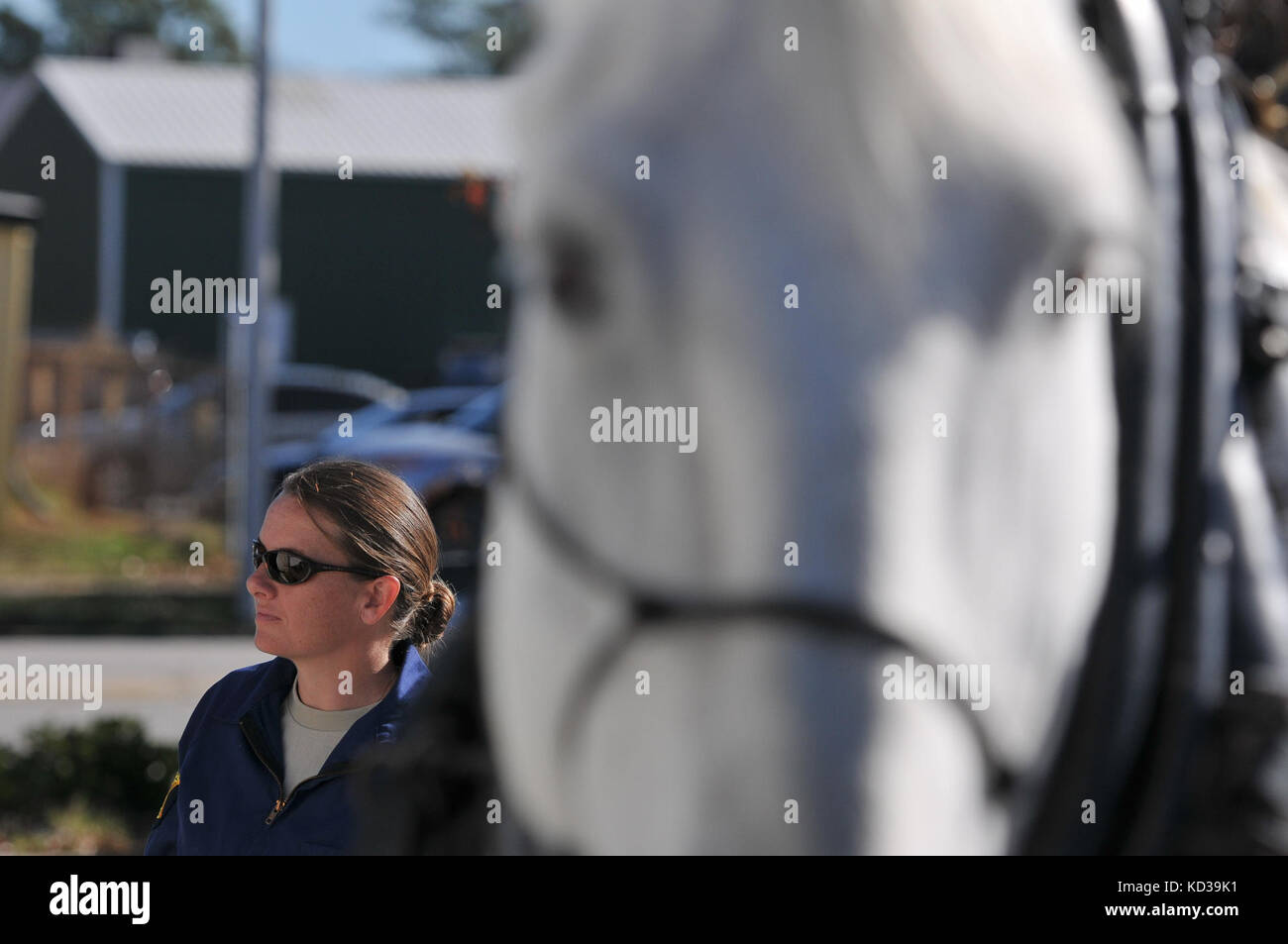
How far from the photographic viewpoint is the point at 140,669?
7465 millimetres

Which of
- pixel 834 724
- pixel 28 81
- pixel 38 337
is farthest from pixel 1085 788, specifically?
pixel 28 81

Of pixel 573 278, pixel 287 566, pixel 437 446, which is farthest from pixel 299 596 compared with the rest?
pixel 437 446

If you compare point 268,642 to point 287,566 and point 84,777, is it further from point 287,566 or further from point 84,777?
point 84,777

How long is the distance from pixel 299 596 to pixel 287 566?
0.12 feet

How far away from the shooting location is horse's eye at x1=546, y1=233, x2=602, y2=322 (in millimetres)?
715

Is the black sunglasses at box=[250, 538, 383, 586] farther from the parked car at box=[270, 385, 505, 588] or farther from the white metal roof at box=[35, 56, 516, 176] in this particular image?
the white metal roof at box=[35, 56, 516, 176]

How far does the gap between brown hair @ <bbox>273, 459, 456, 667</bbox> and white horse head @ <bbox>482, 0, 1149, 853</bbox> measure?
2.73 feet

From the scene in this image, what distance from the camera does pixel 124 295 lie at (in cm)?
1572

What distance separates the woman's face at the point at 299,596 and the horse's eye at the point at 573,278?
2.94 feet

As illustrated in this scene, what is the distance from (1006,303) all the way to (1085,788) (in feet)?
0.93

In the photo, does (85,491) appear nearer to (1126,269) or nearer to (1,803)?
(1,803)

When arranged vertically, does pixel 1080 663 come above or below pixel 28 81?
below

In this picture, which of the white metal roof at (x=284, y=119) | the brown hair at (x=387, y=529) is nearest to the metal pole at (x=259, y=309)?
the white metal roof at (x=284, y=119)

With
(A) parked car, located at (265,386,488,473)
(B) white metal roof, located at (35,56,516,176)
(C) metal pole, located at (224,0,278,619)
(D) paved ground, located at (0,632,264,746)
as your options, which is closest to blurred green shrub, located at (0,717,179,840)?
(D) paved ground, located at (0,632,264,746)
